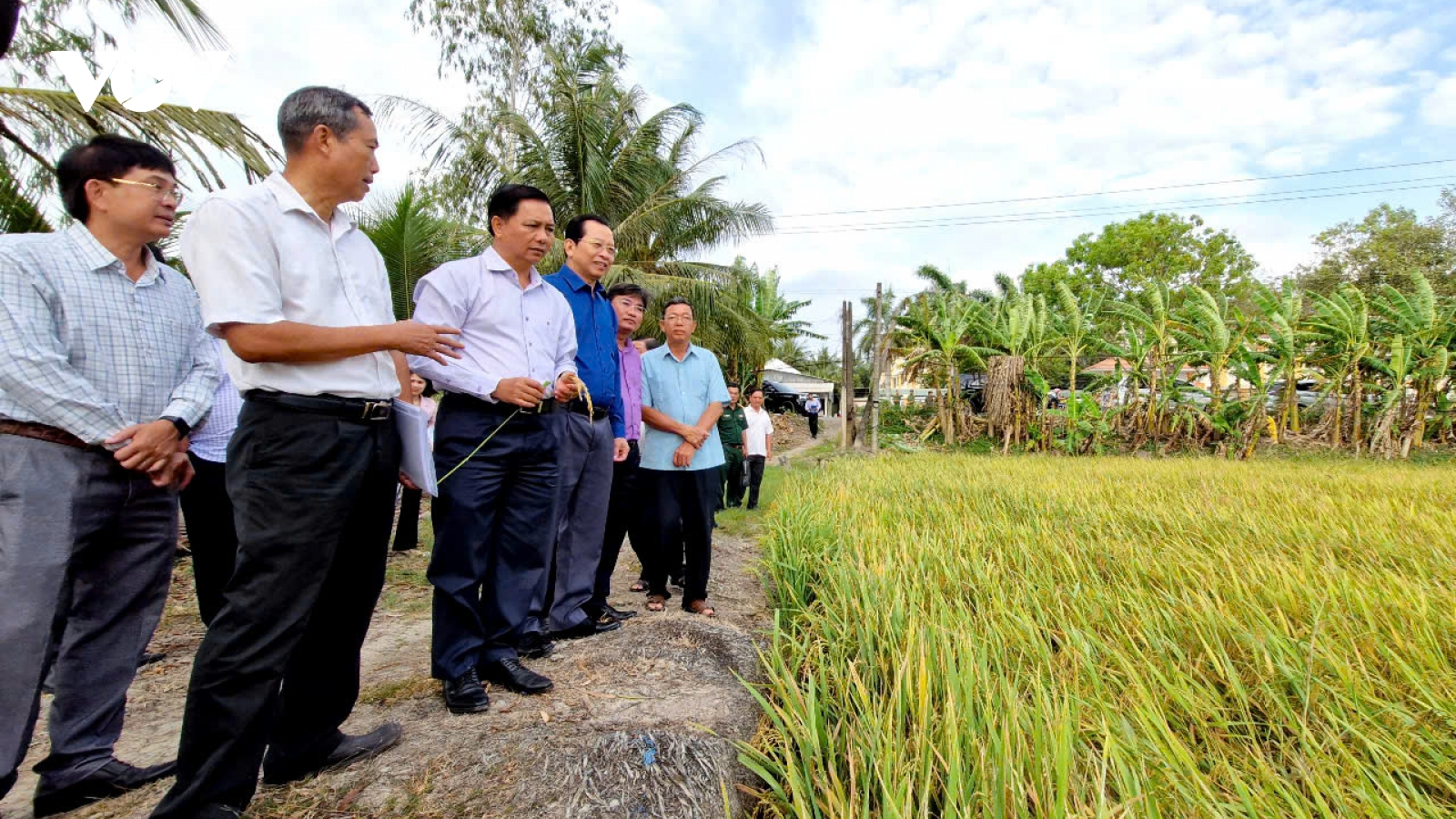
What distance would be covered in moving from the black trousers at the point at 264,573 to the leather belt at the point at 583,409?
1.03 meters

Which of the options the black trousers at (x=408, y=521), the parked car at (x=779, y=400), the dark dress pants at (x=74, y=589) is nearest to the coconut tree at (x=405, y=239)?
the black trousers at (x=408, y=521)

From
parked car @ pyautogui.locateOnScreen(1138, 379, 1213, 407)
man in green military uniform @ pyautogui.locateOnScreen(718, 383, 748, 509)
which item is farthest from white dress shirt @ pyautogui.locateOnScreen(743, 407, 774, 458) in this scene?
parked car @ pyautogui.locateOnScreen(1138, 379, 1213, 407)

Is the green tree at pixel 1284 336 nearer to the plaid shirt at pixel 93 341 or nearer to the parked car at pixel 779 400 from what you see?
the plaid shirt at pixel 93 341

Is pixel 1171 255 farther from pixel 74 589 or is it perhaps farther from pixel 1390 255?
pixel 74 589

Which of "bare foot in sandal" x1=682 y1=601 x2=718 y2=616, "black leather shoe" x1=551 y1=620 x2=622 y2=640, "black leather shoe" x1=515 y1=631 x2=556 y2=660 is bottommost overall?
"bare foot in sandal" x1=682 y1=601 x2=718 y2=616

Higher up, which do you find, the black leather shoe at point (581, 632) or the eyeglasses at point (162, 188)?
the eyeglasses at point (162, 188)

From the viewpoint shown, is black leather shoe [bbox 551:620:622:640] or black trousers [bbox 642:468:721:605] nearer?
black leather shoe [bbox 551:620:622:640]

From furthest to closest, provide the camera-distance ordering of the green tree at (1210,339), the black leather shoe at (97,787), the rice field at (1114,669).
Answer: the green tree at (1210,339) < the black leather shoe at (97,787) < the rice field at (1114,669)

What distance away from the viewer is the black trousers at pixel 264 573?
140cm

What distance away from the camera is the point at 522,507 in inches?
91.4

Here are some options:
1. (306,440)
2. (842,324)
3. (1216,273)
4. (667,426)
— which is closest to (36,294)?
(306,440)

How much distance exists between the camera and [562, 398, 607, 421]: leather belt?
2641 millimetres

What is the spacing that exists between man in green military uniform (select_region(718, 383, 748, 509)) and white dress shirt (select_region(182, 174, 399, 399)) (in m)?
5.07

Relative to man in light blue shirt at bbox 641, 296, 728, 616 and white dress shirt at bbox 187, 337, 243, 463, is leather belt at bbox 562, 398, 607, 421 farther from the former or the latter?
white dress shirt at bbox 187, 337, 243, 463
